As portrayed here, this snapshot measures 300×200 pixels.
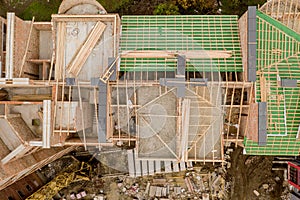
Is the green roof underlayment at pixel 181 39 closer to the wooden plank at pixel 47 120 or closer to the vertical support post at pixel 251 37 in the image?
the vertical support post at pixel 251 37

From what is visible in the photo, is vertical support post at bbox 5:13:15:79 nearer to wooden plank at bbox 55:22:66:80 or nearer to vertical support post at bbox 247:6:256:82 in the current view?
wooden plank at bbox 55:22:66:80

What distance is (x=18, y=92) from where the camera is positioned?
19375 millimetres

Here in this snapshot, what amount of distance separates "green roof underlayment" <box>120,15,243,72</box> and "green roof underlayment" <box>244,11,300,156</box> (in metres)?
1.53

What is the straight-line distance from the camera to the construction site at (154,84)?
17.0 meters

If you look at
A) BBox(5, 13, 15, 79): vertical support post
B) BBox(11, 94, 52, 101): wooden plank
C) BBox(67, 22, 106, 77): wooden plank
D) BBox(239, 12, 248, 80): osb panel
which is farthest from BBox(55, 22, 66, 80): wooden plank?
BBox(239, 12, 248, 80): osb panel

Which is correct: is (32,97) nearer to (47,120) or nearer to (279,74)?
(47,120)

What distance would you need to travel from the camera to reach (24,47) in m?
18.6

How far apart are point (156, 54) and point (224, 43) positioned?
4.38m

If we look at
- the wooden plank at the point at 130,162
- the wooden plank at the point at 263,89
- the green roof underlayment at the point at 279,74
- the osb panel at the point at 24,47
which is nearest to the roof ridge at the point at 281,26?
the green roof underlayment at the point at 279,74

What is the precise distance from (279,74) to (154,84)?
294 inches

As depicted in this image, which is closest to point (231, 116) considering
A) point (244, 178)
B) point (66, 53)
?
point (244, 178)

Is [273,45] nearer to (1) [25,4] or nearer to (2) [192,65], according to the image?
(2) [192,65]

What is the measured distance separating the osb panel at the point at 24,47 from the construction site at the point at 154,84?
7 centimetres

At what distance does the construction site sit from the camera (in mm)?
16984
